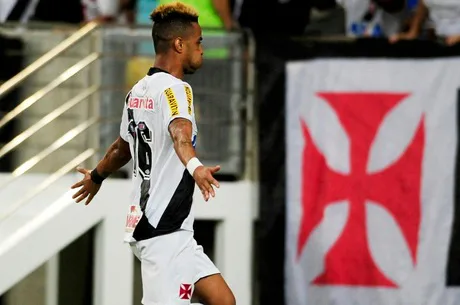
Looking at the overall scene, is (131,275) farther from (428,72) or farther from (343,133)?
(428,72)

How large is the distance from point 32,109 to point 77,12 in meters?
0.91

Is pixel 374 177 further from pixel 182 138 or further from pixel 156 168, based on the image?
pixel 182 138

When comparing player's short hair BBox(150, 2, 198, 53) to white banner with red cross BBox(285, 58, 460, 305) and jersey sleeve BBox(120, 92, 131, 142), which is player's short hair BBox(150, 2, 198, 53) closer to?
jersey sleeve BBox(120, 92, 131, 142)

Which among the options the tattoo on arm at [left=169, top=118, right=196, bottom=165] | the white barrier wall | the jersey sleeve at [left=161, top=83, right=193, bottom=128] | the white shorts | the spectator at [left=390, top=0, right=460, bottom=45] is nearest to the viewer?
the tattoo on arm at [left=169, top=118, right=196, bottom=165]

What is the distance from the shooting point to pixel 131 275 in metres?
11.0

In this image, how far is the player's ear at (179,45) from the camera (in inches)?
298

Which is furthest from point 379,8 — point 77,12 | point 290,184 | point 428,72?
point 77,12

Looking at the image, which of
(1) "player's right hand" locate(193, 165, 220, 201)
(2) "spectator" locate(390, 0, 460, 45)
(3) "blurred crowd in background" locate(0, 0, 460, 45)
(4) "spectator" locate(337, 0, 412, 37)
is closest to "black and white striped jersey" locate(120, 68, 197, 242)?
(1) "player's right hand" locate(193, 165, 220, 201)

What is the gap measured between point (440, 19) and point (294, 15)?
1099 millimetres

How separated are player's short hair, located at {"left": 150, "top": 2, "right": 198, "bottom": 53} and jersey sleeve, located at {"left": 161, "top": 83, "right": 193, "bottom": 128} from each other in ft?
0.89

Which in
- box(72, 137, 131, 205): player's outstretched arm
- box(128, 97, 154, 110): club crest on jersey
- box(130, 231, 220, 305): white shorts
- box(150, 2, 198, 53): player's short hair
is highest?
box(150, 2, 198, 53): player's short hair

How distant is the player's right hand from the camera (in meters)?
6.93

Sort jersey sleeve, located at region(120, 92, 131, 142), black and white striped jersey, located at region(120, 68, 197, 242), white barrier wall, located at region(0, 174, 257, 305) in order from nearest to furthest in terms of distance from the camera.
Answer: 1. black and white striped jersey, located at region(120, 68, 197, 242)
2. jersey sleeve, located at region(120, 92, 131, 142)
3. white barrier wall, located at region(0, 174, 257, 305)

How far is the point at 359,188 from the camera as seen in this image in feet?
36.3
